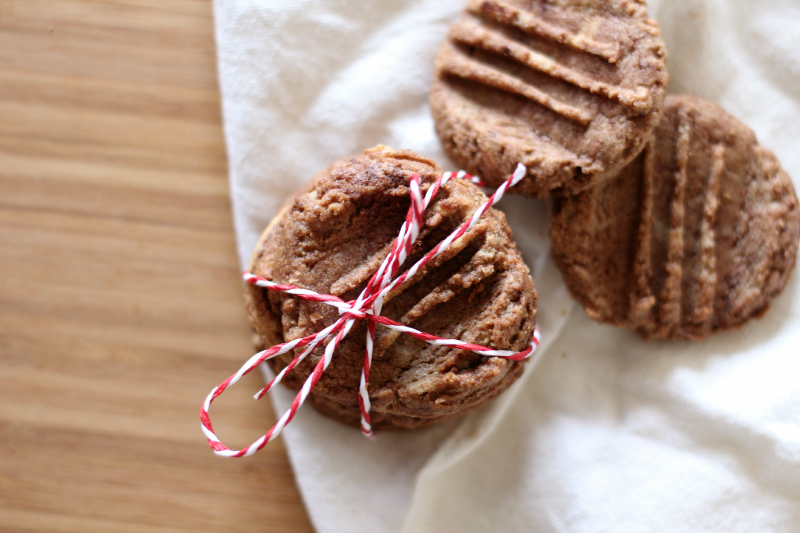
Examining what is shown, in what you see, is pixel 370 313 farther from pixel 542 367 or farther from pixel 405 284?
pixel 542 367

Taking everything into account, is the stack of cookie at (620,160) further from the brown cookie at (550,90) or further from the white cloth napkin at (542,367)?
the white cloth napkin at (542,367)

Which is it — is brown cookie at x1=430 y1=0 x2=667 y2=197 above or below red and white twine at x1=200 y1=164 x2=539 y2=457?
above

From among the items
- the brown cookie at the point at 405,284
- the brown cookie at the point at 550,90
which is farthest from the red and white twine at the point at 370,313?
the brown cookie at the point at 550,90

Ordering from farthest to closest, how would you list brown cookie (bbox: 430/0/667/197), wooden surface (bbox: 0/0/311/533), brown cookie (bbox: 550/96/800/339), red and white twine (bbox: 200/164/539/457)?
wooden surface (bbox: 0/0/311/533), brown cookie (bbox: 550/96/800/339), brown cookie (bbox: 430/0/667/197), red and white twine (bbox: 200/164/539/457)

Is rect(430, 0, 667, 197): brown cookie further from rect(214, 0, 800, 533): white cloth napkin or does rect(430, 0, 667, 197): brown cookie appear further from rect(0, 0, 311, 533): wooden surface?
rect(0, 0, 311, 533): wooden surface

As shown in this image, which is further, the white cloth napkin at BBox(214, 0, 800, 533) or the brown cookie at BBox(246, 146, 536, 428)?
the white cloth napkin at BBox(214, 0, 800, 533)

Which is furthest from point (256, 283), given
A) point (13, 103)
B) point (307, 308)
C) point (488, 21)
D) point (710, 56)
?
point (710, 56)

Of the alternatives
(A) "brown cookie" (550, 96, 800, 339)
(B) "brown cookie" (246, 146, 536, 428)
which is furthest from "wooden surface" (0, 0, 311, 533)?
(A) "brown cookie" (550, 96, 800, 339)

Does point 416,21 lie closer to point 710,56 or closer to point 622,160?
point 622,160

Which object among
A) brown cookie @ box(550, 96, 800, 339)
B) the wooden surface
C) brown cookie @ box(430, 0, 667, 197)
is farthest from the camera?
the wooden surface
